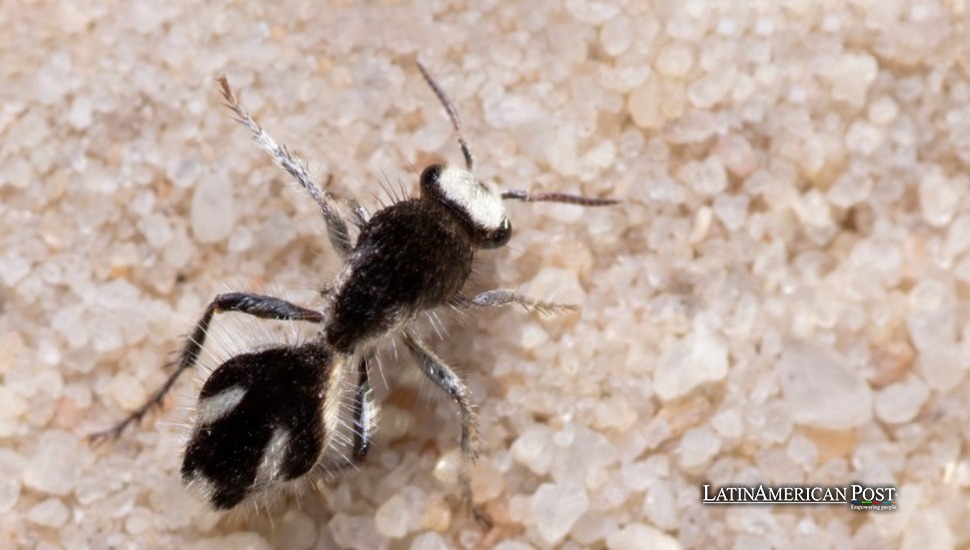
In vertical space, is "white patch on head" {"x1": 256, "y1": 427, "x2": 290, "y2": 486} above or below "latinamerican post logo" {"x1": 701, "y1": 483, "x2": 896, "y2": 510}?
above

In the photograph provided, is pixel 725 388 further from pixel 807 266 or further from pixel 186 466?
pixel 186 466

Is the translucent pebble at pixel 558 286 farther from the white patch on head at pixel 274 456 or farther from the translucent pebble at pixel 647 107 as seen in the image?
the white patch on head at pixel 274 456

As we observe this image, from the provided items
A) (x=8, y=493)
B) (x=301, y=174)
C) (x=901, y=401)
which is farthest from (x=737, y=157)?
(x=8, y=493)

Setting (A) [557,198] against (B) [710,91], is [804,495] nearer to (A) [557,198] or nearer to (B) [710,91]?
(A) [557,198]

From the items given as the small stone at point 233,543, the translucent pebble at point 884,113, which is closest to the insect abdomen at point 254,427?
the small stone at point 233,543

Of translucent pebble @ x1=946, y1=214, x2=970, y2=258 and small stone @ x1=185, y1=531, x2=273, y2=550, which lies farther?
translucent pebble @ x1=946, y1=214, x2=970, y2=258

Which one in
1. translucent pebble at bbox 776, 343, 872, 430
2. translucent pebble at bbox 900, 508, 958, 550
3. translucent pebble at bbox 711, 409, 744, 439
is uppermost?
translucent pebble at bbox 711, 409, 744, 439

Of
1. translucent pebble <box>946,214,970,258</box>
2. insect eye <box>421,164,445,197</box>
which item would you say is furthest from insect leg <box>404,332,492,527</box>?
translucent pebble <box>946,214,970,258</box>

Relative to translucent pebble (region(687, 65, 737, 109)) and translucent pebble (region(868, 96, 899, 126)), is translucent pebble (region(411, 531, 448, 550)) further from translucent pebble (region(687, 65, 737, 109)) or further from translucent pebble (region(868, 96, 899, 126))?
translucent pebble (region(868, 96, 899, 126))
